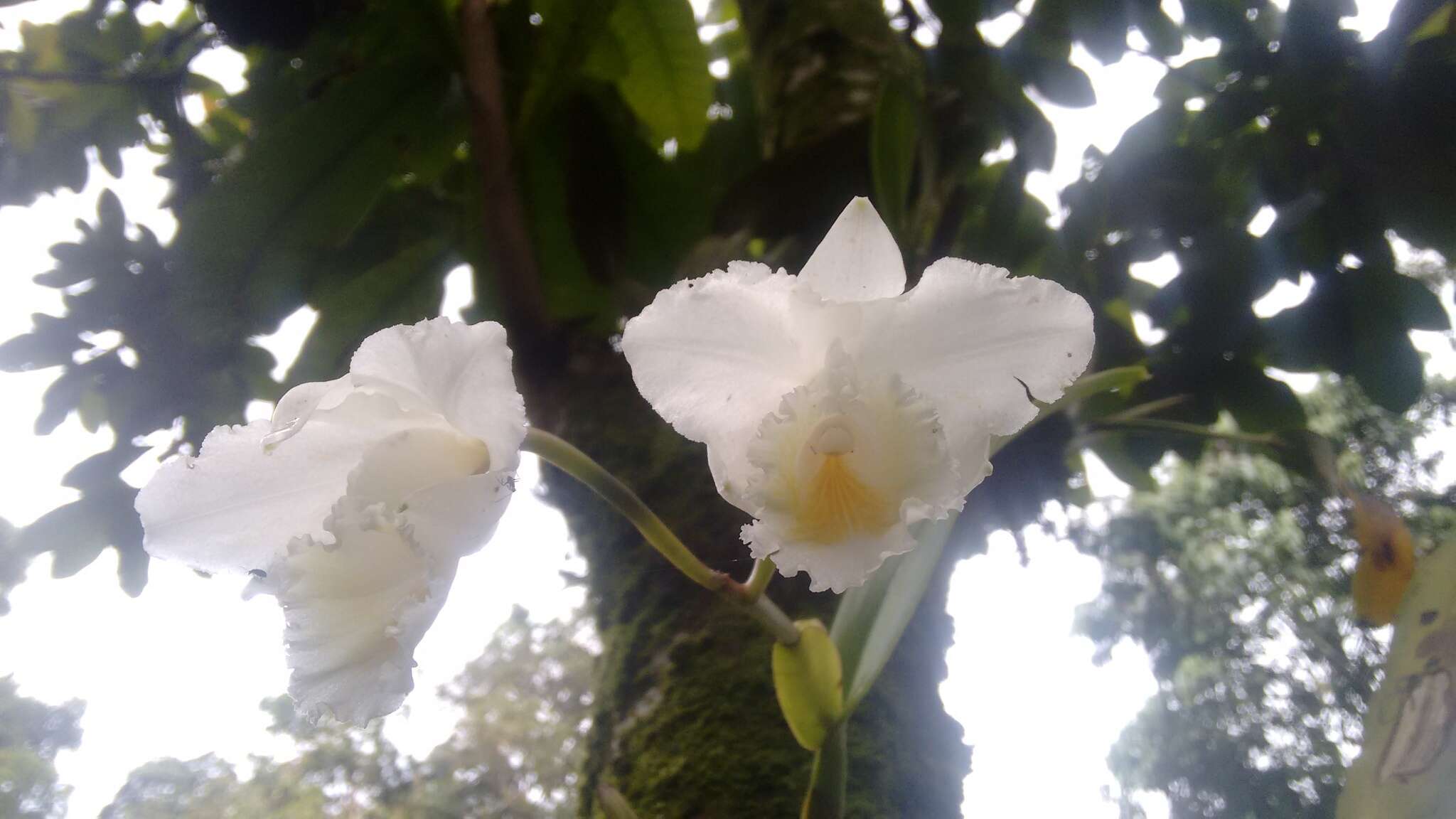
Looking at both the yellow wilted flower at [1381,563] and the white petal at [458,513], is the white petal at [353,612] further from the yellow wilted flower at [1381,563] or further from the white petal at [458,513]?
the yellow wilted flower at [1381,563]

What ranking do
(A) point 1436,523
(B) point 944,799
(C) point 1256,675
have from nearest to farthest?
1. (B) point 944,799
2. (A) point 1436,523
3. (C) point 1256,675

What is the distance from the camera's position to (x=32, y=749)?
1.24 metres

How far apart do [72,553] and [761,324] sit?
46.4 inches

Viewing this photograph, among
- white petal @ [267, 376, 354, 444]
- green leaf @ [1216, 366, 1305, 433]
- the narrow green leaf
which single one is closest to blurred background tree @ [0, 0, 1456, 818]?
green leaf @ [1216, 366, 1305, 433]

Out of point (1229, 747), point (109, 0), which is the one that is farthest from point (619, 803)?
point (109, 0)

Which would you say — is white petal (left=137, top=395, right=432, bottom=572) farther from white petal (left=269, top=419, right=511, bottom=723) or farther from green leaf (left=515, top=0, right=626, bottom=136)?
green leaf (left=515, top=0, right=626, bottom=136)

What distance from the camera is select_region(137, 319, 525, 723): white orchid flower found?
0.54 metres

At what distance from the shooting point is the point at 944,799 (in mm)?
821

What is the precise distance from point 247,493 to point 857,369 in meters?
0.45

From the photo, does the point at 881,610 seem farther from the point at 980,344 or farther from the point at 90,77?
the point at 90,77

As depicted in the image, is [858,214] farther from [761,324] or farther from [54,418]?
[54,418]

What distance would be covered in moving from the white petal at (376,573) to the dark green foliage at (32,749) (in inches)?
37.9

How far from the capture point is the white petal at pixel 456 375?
52cm

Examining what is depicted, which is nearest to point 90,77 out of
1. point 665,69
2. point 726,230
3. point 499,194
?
point 499,194
